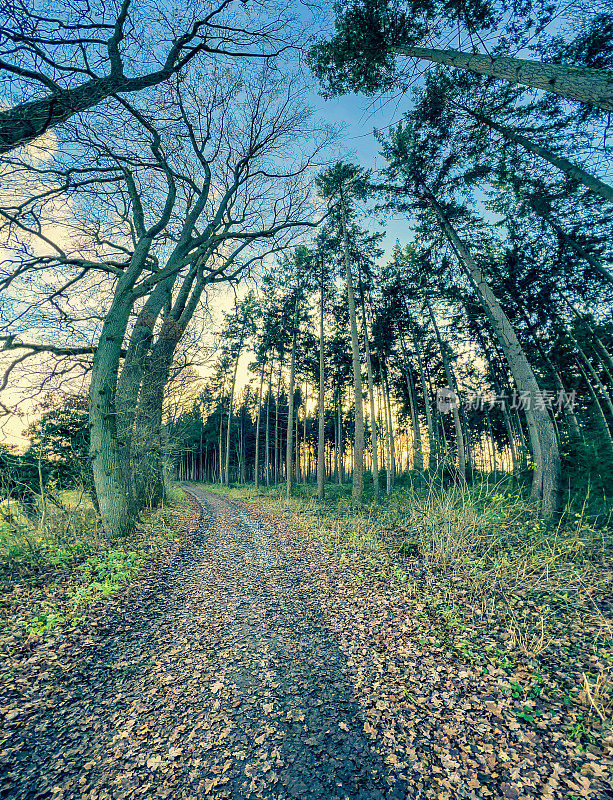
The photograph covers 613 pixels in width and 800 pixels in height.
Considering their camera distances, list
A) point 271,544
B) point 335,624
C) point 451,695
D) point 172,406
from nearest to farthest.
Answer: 1. point 451,695
2. point 335,624
3. point 271,544
4. point 172,406

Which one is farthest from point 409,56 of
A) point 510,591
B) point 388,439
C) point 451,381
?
point 388,439

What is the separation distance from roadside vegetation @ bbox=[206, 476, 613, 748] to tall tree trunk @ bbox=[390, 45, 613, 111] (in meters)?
5.87

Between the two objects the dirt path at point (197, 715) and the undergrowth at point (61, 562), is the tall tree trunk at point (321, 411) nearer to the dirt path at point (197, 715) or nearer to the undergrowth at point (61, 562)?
the undergrowth at point (61, 562)

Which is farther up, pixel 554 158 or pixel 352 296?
pixel 554 158

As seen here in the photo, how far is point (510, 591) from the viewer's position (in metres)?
4.42

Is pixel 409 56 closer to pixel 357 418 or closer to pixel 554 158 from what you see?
pixel 554 158

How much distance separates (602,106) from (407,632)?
6.83 metres

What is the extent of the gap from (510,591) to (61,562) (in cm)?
756

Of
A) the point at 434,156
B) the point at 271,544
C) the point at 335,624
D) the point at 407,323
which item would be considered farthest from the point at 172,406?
the point at 407,323

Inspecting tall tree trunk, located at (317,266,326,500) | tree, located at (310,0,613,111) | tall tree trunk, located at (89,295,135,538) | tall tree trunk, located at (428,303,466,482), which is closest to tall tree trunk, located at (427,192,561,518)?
tree, located at (310,0,613,111)

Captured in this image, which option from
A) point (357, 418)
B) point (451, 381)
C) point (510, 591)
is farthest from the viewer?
point (451, 381)

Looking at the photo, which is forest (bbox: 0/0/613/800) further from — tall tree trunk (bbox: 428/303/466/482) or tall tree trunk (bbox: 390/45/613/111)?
tall tree trunk (bbox: 428/303/466/482)

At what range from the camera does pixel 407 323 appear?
17.8m

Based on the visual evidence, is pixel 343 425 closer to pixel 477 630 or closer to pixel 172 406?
pixel 172 406
